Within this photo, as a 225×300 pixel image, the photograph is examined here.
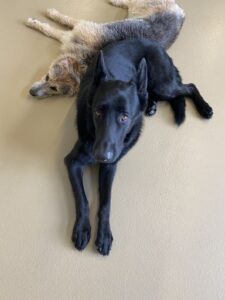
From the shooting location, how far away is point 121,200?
1.64 m

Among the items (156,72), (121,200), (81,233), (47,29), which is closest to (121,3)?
(47,29)

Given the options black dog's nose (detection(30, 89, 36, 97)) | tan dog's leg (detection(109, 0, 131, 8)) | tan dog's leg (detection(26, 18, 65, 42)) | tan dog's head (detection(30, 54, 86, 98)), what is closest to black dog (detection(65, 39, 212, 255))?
tan dog's head (detection(30, 54, 86, 98))

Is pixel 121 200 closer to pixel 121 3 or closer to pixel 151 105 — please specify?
pixel 151 105

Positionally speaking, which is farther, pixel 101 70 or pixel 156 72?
pixel 156 72

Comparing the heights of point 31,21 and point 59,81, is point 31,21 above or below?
above

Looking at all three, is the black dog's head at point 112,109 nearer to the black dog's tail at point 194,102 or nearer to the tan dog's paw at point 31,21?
the black dog's tail at point 194,102

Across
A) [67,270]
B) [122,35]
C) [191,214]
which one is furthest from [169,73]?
[67,270]

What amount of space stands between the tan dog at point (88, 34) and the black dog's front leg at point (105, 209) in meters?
0.55

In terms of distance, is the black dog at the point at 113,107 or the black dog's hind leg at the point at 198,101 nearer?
the black dog at the point at 113,107

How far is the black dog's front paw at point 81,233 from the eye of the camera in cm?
147

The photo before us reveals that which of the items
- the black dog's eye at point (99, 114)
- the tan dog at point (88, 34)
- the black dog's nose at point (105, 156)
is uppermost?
the tan dog at point (88, 34)

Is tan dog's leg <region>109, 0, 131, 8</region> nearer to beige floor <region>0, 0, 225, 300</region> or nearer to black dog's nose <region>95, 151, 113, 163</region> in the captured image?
beige floor <region>0, 0, 225, 300</region>

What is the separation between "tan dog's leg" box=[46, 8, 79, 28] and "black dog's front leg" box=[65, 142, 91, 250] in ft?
3.25

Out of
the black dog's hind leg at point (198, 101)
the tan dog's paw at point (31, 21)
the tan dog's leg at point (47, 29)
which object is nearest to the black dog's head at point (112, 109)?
the black dog's hind leg at point (198, 101)
